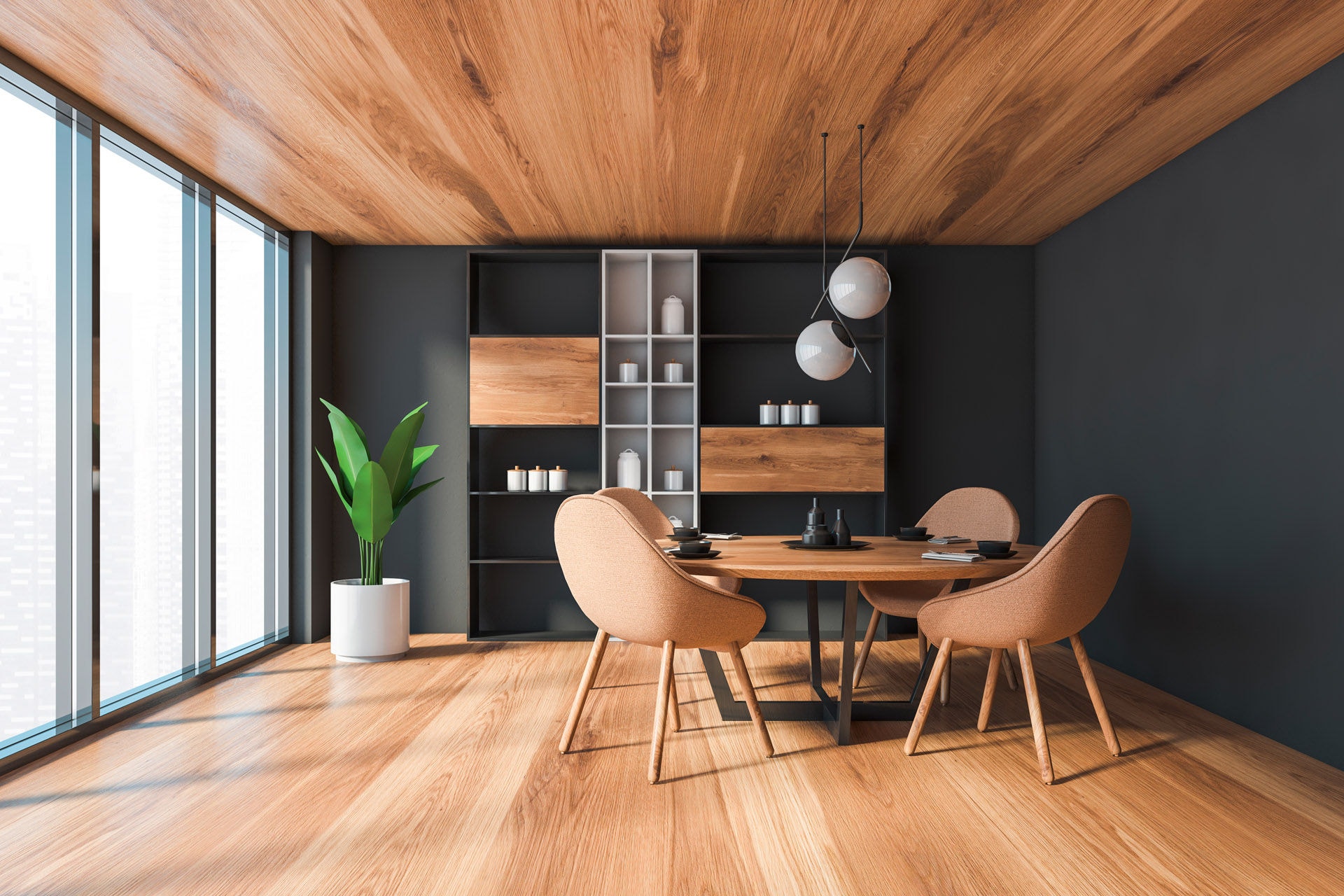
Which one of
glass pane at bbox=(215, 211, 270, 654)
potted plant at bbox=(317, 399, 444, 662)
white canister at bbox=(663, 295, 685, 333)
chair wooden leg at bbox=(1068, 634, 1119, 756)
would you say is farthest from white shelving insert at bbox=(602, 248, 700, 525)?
chair wooden leg at bbox=(1068, 634, 1119, 756)

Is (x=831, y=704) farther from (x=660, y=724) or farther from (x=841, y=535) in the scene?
(x=660, y=724)

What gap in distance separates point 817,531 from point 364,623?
2280 millimetres

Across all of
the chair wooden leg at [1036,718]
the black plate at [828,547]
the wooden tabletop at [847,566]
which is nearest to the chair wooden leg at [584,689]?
the wooden tabletop at [847,566]

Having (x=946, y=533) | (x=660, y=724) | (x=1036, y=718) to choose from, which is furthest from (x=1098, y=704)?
(x=660, y=724)

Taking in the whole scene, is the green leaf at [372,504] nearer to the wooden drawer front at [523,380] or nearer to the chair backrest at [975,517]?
the wooden drawer front at [523,380]

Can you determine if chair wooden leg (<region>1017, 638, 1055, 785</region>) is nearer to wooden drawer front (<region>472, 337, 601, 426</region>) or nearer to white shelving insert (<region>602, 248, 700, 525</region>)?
white shelving insert (<region>602, 248, 700, 525</region>)

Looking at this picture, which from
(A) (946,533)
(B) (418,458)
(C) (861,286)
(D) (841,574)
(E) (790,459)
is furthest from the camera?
(E) (790,459)

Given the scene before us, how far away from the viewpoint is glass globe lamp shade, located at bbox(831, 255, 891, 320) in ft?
9.29

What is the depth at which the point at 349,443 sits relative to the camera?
3.92 m

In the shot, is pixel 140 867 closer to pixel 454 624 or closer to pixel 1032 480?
pixel 454 624

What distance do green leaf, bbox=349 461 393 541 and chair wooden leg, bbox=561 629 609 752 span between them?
1.71 meters

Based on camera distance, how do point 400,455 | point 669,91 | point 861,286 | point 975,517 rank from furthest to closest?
point 400,455 < point 975,517 < point 861,286 < point 669,91

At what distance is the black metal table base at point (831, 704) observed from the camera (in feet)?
8.75

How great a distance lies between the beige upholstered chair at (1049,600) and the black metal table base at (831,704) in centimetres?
24
